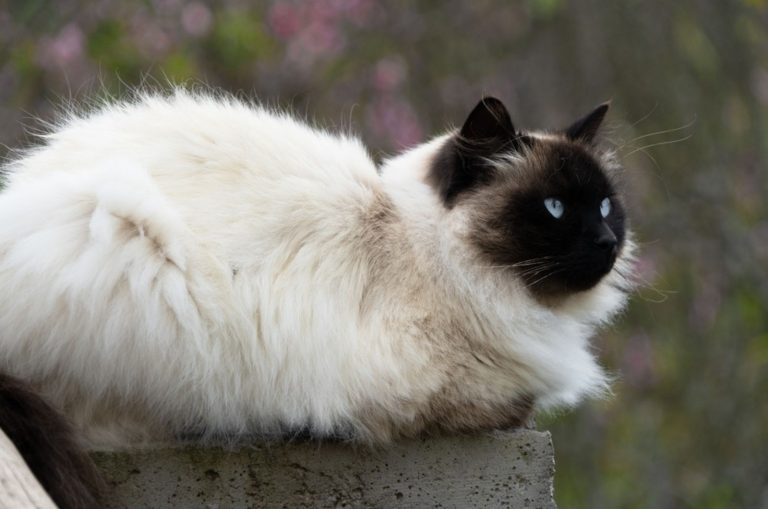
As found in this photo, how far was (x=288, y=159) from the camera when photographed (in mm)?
2893

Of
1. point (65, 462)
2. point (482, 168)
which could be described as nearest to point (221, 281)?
point (65, 462)

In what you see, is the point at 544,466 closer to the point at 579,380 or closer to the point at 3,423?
the point at 579,380

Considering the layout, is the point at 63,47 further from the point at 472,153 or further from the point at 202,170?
the point at 472,153

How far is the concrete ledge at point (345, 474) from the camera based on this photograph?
2662 mm

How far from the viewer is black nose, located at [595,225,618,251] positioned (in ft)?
9.39

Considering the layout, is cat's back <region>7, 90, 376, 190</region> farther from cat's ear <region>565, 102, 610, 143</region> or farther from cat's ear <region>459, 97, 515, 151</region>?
cat's ear <region>565, 102, 610, 143</region>

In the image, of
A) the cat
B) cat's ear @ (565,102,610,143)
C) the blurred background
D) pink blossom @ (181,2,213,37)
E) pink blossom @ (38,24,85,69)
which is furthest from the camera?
the blurred background

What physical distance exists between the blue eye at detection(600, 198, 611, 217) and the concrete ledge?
0.66 m

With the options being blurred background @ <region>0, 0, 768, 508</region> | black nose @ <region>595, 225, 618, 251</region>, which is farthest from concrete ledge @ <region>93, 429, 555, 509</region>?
blurred background @ <region>0, 0, 768, 508</region>

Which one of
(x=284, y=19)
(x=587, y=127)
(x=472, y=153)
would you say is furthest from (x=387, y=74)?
(x=472, y=153)

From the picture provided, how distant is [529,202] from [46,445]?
144 cm

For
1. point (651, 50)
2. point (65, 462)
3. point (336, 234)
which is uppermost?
point (651, 50)

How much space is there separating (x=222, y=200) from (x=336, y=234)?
1.05 ft

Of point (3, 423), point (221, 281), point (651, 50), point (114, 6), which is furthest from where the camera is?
point (651, 50)
